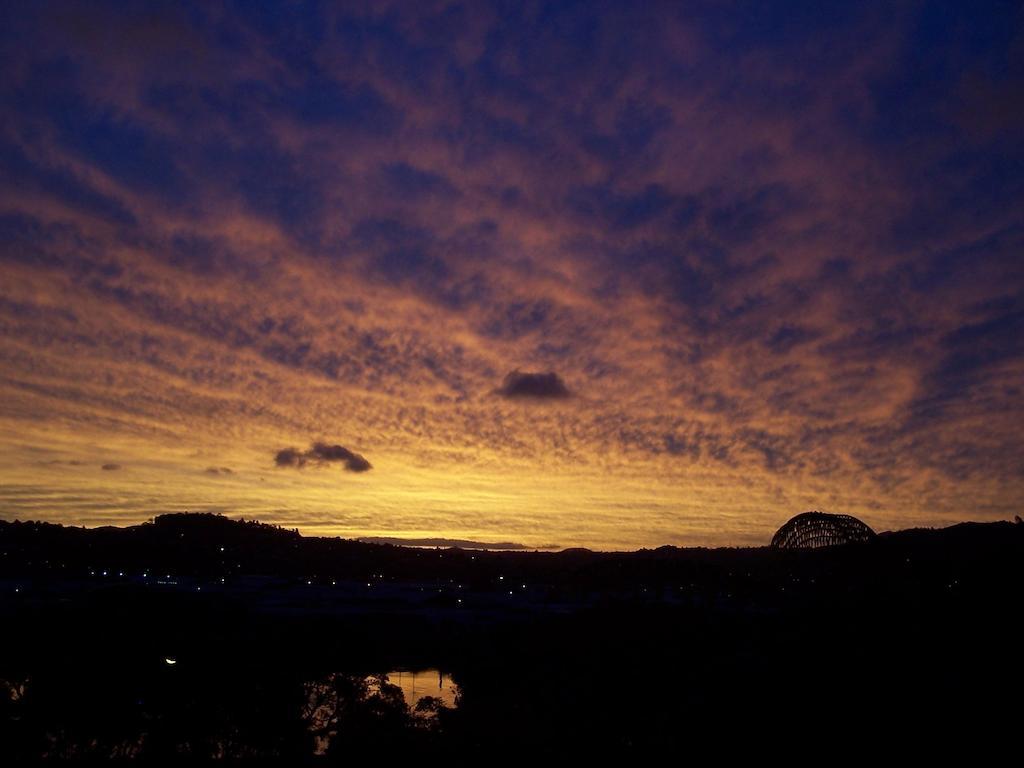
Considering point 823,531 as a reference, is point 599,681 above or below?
below

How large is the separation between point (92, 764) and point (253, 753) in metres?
5.44

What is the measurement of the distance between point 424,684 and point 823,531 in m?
31.8

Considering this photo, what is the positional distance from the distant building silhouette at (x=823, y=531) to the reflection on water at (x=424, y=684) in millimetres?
27143

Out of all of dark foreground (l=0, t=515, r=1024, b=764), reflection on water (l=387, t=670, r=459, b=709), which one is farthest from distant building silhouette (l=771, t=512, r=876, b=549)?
reflection on water (l=387, t=670, r=459, b=709)

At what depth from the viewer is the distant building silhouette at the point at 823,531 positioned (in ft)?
179

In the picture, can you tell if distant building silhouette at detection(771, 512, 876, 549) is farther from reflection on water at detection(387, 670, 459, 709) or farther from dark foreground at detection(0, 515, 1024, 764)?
reflection on water at detection(387, 670, 459, 709)

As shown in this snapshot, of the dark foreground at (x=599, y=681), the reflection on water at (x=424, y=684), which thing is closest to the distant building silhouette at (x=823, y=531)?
the dark foreground at (x=599, y=681)

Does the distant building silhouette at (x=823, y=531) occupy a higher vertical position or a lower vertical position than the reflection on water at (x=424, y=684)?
higher

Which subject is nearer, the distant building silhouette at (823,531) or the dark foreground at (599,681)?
the dark foreground at (599,681)

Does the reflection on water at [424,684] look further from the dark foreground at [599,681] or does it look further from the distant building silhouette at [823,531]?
the distant building silhouette at [823,531]

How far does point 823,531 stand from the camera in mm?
55688

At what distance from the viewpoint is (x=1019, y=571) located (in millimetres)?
37406

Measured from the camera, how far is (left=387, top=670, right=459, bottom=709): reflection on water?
50.8 m

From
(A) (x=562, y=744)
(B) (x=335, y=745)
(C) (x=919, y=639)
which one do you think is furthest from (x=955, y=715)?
(B) (x=335, y=745)
